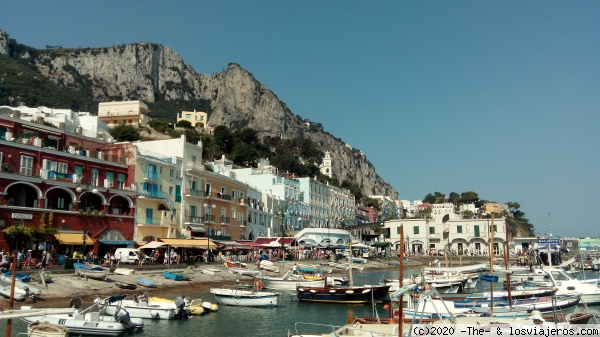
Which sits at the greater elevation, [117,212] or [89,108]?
[89,108]

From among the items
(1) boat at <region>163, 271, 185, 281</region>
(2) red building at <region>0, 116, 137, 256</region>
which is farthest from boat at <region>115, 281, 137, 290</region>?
(2) red building at <region>0, 116, 137, 256</region>

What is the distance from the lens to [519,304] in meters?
32.7

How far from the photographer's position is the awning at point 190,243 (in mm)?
52656

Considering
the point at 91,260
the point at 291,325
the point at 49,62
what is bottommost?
the point at 291,325

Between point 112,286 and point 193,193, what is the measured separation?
85.1ft

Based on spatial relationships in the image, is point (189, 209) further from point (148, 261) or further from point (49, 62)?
Answer: point (49, 62)

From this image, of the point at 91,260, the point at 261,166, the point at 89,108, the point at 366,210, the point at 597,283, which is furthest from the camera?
the point at 89,108

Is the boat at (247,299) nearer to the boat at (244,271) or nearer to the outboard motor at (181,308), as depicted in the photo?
the outboard motor at (181,308)

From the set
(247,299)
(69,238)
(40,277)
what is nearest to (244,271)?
(247,299)

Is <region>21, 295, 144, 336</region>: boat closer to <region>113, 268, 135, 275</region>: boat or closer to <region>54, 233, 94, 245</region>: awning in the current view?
<region>113, 268, 135, 275</region>: boat

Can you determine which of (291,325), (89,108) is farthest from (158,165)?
(89,108)

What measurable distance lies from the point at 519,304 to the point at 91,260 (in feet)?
110

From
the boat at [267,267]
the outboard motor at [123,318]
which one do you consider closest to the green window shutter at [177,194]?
the boat at [267,267]

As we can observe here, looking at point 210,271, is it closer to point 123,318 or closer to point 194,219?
point 194,219
